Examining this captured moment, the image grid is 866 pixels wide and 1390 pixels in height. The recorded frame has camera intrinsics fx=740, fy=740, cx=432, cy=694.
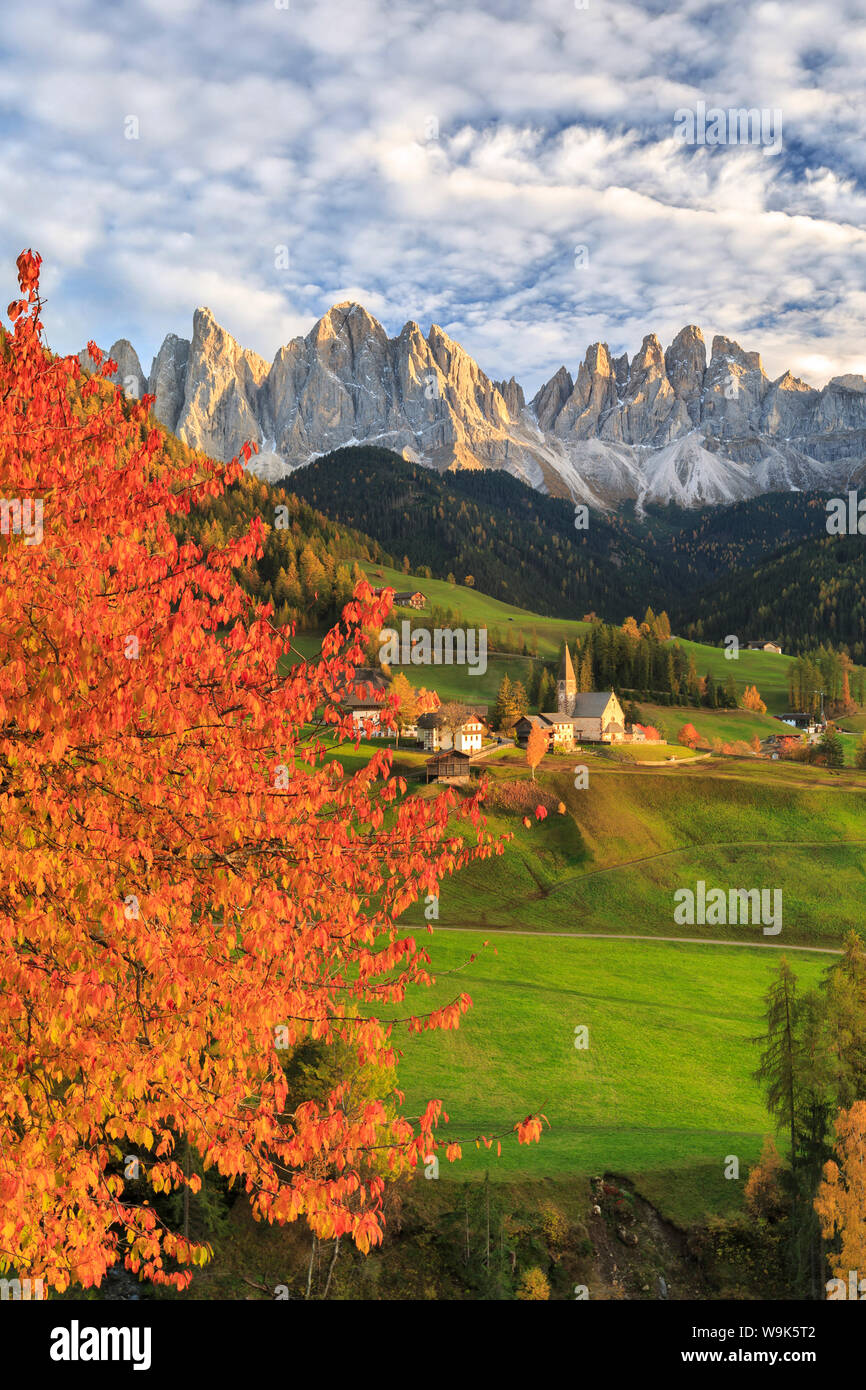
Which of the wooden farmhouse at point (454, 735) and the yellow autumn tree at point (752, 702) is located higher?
the yellow autumn tree at point (752, 702)

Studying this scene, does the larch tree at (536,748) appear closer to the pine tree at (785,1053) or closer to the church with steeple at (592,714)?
the church with steeple at (592,714)

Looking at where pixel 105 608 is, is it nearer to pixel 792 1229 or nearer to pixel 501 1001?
pixel 792 1229

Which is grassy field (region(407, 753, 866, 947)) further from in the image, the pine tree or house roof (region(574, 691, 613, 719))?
the pine tree

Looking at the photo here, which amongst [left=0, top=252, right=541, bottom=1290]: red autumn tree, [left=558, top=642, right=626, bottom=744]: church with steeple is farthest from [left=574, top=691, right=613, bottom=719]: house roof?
[left=0, top=252, right=541, bottom=1290]: red autumn tree

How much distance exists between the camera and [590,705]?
117 m

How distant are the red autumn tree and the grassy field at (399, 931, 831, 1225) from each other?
22925 millimetres

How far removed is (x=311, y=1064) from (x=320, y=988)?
69.9ft

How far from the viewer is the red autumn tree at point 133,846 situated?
8414 millimetres

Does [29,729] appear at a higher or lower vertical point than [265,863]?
higher

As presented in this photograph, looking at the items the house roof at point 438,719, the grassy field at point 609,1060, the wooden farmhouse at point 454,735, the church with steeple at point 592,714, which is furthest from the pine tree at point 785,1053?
the church with steeple at point 592,714

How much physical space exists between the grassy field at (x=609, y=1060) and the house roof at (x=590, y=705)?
57293 millimetres

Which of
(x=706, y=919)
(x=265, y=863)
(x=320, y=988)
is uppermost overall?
(x=265, y=863)

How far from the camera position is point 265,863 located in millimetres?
10758
